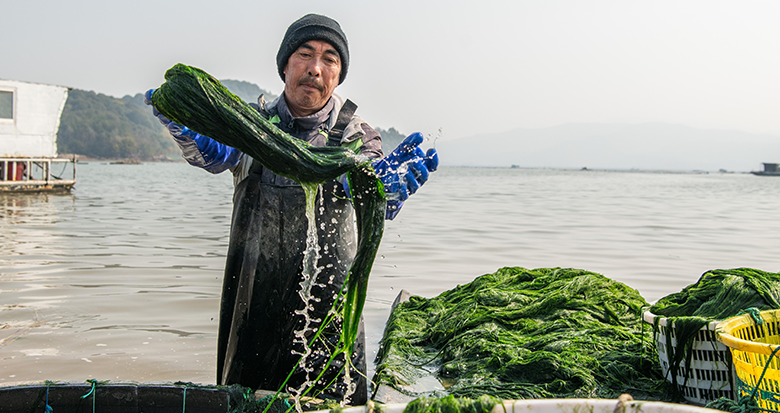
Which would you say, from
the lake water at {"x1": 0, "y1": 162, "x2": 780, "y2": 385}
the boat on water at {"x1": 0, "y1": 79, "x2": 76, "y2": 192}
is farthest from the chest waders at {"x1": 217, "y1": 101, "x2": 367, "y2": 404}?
the boat on water at {"x1": 0, "y1": 79, "x2": 76, "y2": 192}

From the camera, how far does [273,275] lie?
2.88 meters

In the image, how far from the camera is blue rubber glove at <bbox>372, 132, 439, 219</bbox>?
8.32 feet

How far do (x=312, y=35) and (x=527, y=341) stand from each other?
2.79 meters

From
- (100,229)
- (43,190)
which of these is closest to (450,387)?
(100,229)

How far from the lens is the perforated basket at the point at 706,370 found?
9.73ft

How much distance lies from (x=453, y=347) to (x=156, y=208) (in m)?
15.2

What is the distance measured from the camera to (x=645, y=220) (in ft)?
50.3

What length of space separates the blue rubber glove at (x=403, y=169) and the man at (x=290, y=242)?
270 mm

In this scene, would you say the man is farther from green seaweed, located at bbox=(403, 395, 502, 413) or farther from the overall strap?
green seaweed, located at bbox=(403, 395, 502, 413)

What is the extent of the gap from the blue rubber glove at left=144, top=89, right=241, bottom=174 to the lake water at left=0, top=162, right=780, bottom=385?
2.27 metres

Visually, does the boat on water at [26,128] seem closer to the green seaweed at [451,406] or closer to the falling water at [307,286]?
the falling water at [307,286]

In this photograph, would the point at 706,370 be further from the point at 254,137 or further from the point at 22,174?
the point at 22,174

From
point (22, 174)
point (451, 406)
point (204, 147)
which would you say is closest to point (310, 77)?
point (204, 147)

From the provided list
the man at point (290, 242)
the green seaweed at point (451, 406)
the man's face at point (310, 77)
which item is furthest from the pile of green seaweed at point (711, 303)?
the man's face at point (310, 77)
